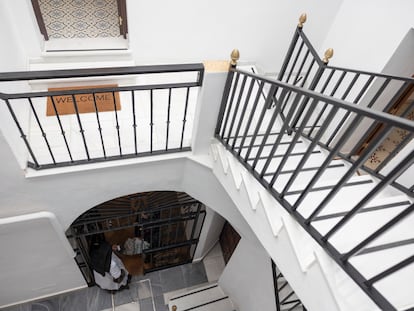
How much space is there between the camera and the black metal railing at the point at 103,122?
68.9 inches

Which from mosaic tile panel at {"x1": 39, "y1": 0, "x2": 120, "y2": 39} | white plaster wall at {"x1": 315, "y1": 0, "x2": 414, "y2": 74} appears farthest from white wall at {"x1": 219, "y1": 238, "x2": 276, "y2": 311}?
mosaic tile panel at {"x1": 39, "y1": 0, "x2": 120, "y2": 39}

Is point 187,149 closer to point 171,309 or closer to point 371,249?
point 371,249

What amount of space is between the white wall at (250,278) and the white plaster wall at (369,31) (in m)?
2.49

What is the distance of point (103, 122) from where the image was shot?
2.51 meters

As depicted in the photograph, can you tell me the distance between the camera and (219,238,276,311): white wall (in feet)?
9.21

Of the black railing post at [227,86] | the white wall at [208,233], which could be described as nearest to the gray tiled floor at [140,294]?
the white wall at [208,233]

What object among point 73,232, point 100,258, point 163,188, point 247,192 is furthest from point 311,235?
point 100,258

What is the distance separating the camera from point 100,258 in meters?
3.60

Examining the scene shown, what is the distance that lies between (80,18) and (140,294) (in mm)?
4445

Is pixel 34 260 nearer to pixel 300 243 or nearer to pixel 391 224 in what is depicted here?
pixel 300 243

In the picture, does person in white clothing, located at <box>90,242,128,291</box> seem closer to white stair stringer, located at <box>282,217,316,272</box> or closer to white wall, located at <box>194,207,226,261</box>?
white wall, located at <box>194,207,226,261</box>

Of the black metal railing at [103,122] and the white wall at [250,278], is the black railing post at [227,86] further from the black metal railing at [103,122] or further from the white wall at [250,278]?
the white wall at [250,278]

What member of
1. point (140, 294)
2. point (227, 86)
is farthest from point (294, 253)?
point (140, 294)

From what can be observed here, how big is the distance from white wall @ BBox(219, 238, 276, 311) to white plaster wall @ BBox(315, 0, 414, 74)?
249 cm
